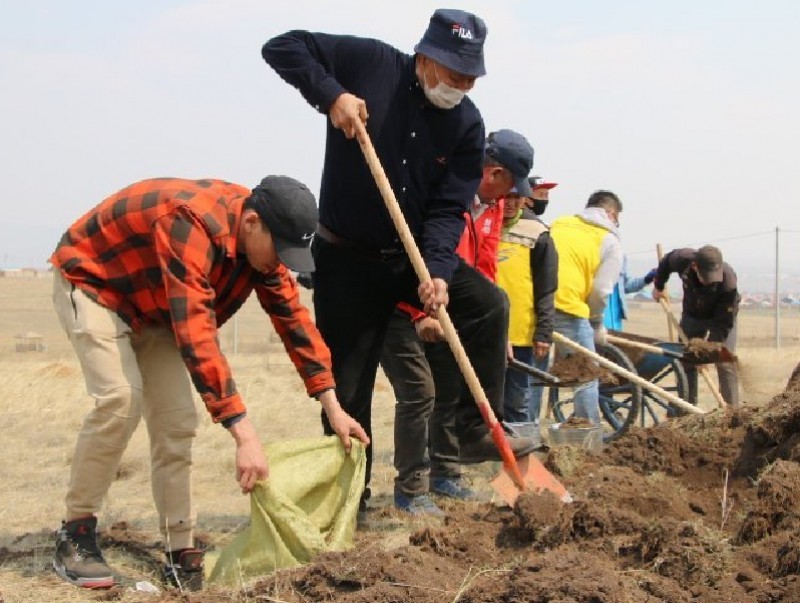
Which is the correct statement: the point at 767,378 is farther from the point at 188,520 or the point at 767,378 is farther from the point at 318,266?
the point at 188,520

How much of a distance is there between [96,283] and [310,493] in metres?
1.14

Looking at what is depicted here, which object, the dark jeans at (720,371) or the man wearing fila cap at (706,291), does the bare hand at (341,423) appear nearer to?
the dark jeans at (720,371)

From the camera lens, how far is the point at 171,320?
3.94 m

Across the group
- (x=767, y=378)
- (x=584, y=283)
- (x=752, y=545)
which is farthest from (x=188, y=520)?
(x=767, y=378)

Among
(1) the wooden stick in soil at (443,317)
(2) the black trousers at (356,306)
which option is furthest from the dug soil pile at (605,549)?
(2) the black trousers at (356,306)

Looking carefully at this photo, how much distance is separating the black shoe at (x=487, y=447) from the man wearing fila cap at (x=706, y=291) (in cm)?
466

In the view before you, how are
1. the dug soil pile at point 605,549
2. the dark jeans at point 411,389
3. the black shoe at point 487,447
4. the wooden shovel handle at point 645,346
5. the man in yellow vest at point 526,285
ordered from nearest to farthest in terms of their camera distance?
the dug soil pile at point 605,549
the black shoe at point 487,447
the dark jeans at point 411,389
the man in yellow vest at point 526,285
the wooden shovel handle at point 645,346

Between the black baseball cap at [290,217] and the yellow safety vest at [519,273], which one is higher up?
the black baseball cap at [290,217]

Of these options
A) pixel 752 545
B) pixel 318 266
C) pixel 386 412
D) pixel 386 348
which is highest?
pixel 318 266

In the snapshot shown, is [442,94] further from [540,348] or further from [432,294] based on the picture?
[540,348]

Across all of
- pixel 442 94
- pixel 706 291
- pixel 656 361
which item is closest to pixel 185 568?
pixel 442 94

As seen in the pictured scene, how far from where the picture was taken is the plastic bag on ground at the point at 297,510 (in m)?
3.85

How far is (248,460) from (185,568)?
2.75 feet

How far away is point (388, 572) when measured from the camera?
336 centimetres
